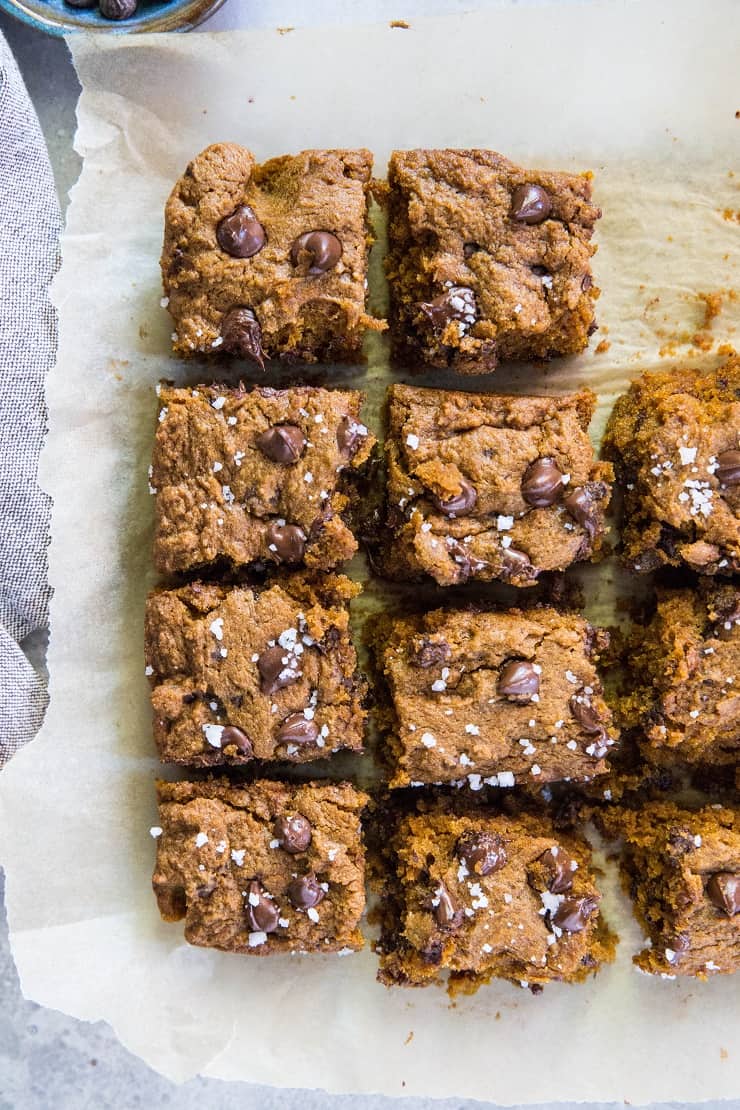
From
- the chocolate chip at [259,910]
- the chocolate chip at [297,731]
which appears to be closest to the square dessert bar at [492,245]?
the chocolate chip at [297,731]

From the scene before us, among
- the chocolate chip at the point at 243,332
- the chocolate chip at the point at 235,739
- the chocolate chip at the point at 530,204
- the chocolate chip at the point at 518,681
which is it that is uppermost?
the chocolate chip at the point at 530,204

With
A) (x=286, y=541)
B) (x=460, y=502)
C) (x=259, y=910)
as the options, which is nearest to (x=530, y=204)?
(x=460, y=502)

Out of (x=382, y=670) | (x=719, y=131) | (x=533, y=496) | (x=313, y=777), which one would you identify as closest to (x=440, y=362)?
(x=533, y=496)

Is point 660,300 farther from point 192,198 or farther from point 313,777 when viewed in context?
point 313,777

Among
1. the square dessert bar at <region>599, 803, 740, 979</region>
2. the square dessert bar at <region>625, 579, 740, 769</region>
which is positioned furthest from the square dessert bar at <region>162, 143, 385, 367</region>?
the square dessert bar at <region>599, 803, 740, 979</region>

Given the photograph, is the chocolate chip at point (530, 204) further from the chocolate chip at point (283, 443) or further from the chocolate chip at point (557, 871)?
the chocolate chip at point (557, 871)

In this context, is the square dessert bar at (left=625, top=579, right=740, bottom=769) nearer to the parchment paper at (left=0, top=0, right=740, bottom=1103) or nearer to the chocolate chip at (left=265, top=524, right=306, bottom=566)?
the parchment paper at (left=0, top=0, right=740, bottom=1103)
